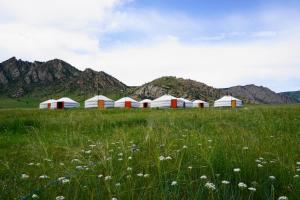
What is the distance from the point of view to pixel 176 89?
15850cm

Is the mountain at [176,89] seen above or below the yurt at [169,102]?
above

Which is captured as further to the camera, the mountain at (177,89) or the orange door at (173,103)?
the mountain at (177,89)

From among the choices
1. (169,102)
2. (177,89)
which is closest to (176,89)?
(177,89)

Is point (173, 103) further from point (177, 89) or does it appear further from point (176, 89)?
point (177, 89)

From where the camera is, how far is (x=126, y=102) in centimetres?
7969

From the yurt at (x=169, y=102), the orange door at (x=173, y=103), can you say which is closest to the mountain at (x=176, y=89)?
the yurt at (x=169, y=102)

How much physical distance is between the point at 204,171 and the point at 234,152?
84cm

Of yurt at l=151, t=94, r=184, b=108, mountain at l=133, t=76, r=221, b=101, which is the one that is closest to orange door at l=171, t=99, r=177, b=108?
yurt at l=151, t=94, r=184, b=108

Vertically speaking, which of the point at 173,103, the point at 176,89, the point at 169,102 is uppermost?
A: the point at 176,89

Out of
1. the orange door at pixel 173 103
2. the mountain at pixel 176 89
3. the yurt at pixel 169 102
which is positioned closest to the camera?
the orange door at pixel 173 103

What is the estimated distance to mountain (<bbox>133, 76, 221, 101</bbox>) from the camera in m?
156

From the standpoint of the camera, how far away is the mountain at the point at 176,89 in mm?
156125

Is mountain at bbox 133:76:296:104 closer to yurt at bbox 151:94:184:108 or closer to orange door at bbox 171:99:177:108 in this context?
yurt at bbox 151:94:184:108

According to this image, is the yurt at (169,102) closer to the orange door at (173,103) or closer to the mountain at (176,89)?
the orange door at (173,103)
